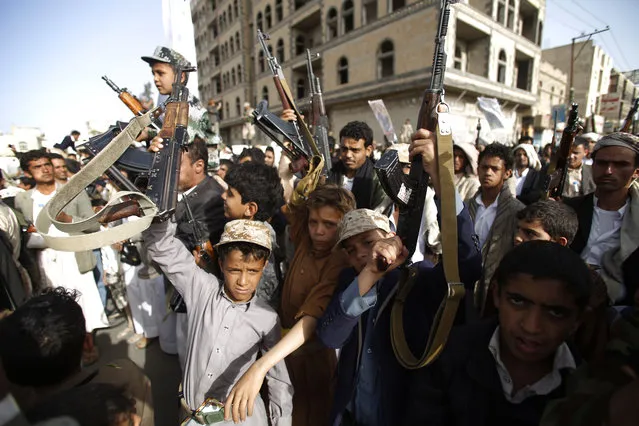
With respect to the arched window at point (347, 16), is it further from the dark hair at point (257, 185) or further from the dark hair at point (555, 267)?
the dark hair at point (555, 267)

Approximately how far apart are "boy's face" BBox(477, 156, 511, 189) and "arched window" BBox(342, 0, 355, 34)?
1792cm

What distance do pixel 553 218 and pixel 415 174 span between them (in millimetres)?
1005

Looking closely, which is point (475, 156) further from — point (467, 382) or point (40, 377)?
point (40, 377)

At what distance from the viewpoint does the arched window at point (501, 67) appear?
17.1m

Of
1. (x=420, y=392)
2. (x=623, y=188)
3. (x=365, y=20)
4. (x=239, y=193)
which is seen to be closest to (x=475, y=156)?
(x=623, y=188)

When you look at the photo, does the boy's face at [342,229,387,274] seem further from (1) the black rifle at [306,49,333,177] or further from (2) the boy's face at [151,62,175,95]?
(2) the boy's face at [151,62,175,95]

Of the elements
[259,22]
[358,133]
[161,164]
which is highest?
[259,22]

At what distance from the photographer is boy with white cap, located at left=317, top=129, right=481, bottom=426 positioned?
122 cm

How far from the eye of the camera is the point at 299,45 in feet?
72.9

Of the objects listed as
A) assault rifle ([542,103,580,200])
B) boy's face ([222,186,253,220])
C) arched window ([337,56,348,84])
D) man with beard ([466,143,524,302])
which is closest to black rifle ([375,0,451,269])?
boy's face ([222,186,253,220])

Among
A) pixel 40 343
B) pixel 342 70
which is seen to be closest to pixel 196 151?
pixel 40 343

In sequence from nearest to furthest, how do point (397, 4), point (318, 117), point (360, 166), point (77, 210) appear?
point (360, 166) < point (77, 210) < point (318, 117) < point (397, 4)

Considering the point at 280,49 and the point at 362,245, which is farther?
the point at 280,49

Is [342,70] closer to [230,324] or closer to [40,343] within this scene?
[230,324]
